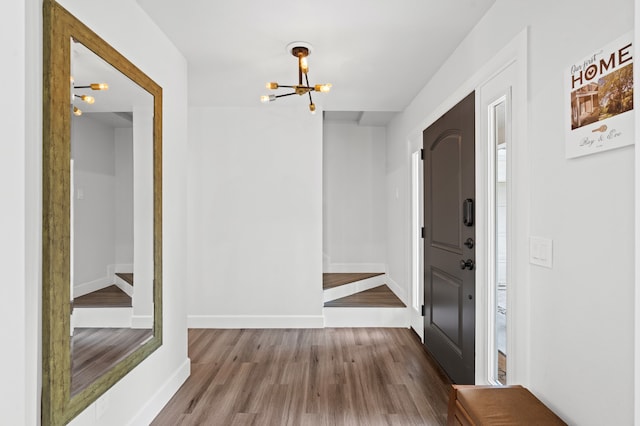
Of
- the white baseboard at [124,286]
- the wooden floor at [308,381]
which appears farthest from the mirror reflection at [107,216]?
the wooden floor at [308,381]

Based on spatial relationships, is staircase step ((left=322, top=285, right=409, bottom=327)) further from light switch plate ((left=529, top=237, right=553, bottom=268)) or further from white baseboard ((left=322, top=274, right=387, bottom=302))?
light switch plate ((left=529, top=237, right=553, bottom=268))

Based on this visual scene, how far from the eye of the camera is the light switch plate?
1723 millimetres

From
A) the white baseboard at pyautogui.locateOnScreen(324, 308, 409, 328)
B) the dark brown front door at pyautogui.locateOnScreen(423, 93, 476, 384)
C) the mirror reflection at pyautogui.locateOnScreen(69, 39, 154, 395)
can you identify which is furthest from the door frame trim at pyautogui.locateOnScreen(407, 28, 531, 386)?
the white baseboard at pyautogui.locateOnScreen(324, 308, 409, 328)

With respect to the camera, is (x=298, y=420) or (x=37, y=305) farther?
(x=298, y=420)

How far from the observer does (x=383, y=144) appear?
5.88 m

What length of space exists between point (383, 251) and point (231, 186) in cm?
261

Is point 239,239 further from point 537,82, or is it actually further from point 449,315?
point 537,82

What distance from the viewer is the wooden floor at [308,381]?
248 cm

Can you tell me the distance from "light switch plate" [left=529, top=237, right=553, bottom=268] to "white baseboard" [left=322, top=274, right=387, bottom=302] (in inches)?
117

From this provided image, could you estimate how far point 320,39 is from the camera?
106 inches

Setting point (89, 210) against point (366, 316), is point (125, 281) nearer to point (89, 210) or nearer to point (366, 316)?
point (89, 210)

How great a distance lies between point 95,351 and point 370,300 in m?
3.38

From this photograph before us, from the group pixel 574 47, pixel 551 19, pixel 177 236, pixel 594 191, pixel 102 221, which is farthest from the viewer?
pixel 177 236

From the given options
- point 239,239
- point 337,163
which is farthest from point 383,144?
point 239,239
